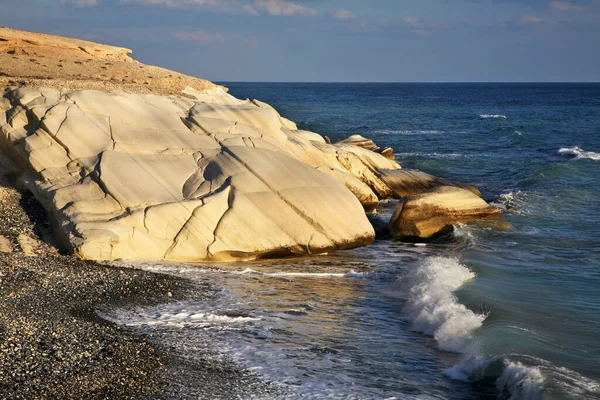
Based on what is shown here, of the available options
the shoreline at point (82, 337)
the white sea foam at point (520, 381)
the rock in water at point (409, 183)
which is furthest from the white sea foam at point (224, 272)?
the rock in water at point (409, 183)

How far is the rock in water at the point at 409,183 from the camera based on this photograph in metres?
30.9

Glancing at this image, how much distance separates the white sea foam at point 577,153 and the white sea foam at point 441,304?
26914 mm

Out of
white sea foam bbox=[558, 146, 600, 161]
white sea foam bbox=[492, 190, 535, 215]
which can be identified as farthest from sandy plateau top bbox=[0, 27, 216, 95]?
white sea foam bbox=[558, 146, 600, 161]

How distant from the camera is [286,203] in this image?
21766mm

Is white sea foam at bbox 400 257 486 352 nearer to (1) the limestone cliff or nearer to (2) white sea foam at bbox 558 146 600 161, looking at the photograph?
(1) the limestone cliff

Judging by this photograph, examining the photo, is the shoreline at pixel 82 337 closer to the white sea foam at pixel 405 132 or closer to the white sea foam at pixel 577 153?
the white sea foam at pixel 577 153

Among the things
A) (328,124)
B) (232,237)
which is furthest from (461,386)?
(328,124)

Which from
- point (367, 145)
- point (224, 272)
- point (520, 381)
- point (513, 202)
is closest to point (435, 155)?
point (367, 145)

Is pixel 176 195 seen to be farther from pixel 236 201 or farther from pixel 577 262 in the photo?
pixel 577 262

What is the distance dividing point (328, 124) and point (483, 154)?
2306 centimetres

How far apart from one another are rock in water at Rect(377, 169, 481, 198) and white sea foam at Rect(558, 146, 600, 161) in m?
16.7

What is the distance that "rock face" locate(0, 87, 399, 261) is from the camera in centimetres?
2012

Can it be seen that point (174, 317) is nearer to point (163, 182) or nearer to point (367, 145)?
point (163, 182)

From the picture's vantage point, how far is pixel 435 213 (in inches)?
984
